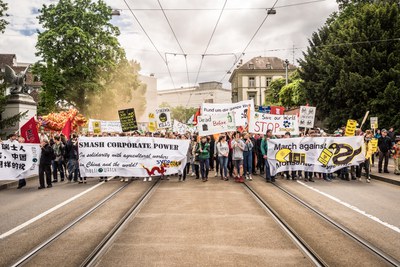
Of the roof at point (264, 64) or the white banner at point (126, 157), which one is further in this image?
the roof at point (264, 64)

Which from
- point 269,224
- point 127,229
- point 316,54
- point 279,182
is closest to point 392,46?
point 316,54

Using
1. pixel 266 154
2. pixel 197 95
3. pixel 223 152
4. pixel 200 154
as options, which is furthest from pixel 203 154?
pixel 197 95

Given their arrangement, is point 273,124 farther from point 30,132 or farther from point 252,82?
point 252,82

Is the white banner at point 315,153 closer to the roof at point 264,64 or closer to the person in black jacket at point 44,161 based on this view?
the person in black jacket at point 44,161

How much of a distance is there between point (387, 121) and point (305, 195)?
659 inches

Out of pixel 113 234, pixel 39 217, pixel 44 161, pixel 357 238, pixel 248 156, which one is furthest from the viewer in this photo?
pixel 248 156

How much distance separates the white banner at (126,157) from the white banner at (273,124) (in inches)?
140

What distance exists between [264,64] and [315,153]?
245ft

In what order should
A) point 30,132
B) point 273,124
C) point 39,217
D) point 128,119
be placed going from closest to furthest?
point 39,217, point 30,132, point 273,124, point 128,119

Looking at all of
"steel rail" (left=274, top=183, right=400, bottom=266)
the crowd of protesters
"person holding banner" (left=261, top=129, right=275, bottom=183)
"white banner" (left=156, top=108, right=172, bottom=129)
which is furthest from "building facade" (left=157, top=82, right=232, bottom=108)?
"steel rail" (left=274, top=183, right=400, bottom=266)

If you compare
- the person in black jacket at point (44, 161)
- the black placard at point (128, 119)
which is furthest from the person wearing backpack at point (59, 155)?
the black placard at point (128, 119)

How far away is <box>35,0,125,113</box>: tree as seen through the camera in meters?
36.6

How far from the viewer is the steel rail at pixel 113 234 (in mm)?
5133

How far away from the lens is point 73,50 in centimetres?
3653
